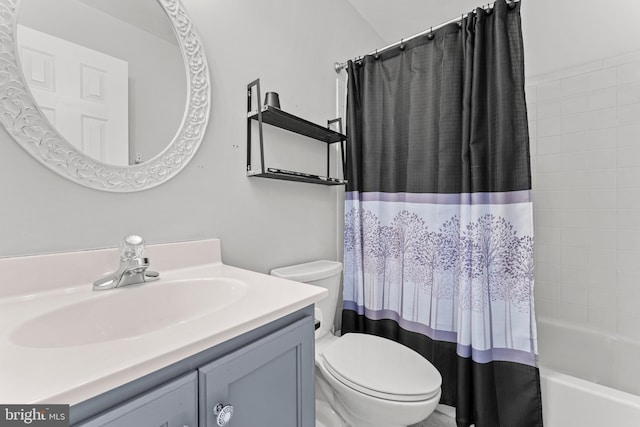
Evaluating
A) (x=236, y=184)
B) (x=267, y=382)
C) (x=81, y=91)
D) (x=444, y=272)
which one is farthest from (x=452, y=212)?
(x=81, y=91)

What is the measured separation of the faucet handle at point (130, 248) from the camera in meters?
0.80

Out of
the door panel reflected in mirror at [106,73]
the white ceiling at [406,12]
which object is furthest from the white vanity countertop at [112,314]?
the white ceiling at [406,12]

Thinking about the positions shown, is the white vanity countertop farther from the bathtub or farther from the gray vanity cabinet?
the bathtub

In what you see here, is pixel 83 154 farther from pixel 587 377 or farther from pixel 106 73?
pixel 587 377

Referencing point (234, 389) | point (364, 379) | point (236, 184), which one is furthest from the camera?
point (236, 184)

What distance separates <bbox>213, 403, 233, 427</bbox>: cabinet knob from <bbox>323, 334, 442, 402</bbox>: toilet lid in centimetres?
63

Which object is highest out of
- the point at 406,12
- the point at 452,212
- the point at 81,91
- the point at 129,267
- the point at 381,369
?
the point at 406,12

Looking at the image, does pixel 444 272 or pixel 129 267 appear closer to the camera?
pixel 129 267

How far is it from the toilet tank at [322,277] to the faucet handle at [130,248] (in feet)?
1.90

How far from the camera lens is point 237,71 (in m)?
1.19

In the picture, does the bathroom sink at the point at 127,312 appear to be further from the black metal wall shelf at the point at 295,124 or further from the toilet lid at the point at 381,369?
the black metal wall shelf at the point at 295,124

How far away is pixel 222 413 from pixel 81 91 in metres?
0.91

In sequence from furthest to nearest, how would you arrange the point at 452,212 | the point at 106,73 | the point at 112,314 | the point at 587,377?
the point at 587,377 → the point at 452,212 → the point at 106,73 → the point at 112,314

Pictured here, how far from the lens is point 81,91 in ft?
2.65
